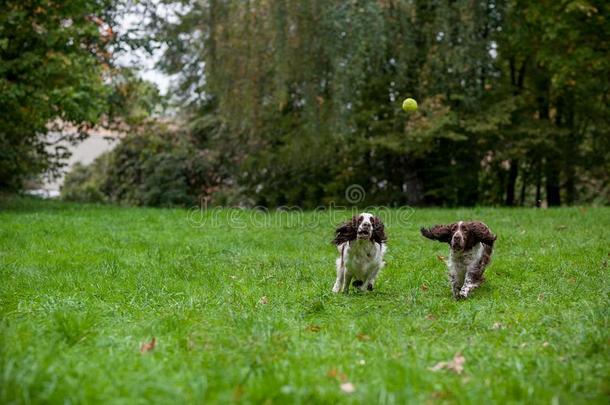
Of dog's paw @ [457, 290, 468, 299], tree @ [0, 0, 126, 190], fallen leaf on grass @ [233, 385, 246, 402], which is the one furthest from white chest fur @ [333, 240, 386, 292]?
tree @ [0, 0, 126, 190]

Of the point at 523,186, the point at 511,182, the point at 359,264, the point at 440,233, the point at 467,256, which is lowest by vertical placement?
the point at 359,264

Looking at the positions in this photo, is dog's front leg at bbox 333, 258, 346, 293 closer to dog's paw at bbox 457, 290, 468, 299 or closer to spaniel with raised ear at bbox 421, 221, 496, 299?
spaniel with raised ear at bbox 421, 221, 496, 299

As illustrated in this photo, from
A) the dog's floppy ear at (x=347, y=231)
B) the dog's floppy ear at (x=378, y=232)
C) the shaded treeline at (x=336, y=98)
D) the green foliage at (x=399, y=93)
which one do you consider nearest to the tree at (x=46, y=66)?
the shaded treeline at (x=336, y=98)

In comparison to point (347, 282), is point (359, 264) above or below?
above

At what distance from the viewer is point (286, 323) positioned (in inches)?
234

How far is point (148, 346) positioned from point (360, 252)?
134 inches

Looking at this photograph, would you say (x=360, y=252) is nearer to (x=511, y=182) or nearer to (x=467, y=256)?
(x=467, y=256)

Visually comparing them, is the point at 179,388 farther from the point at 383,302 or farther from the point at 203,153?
the point at 203,153

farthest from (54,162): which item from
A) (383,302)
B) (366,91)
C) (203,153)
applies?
(383,302)

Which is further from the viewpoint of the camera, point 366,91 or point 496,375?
point 366,91

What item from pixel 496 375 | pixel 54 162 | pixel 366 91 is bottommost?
pixel 496 375

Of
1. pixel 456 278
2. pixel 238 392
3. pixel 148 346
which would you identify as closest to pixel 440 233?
pixel 456 278

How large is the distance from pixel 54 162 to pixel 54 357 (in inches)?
911

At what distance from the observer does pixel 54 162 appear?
2592 centimetres
